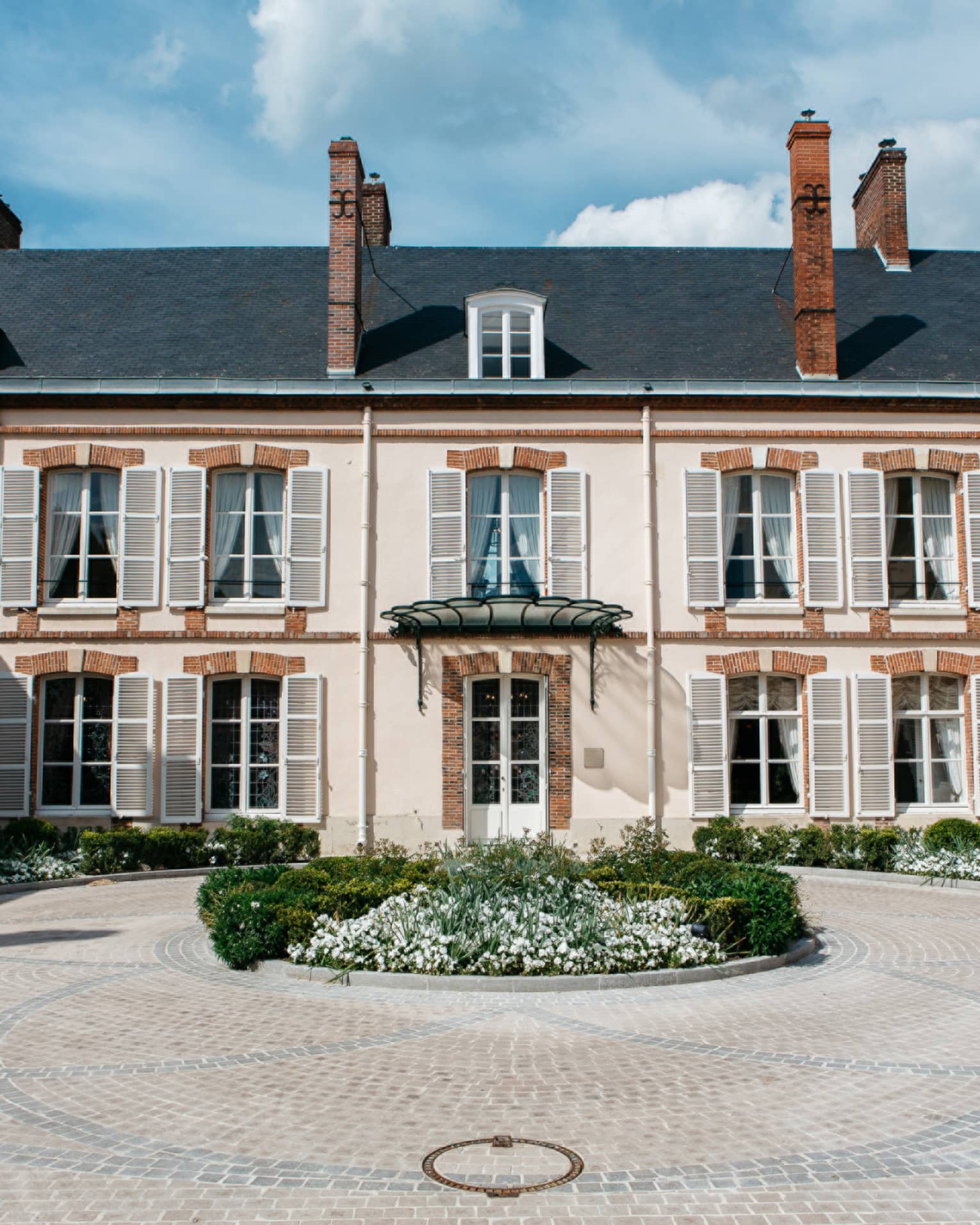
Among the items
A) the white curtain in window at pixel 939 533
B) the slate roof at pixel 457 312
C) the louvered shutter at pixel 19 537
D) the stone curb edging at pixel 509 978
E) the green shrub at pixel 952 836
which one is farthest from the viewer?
the slate roof at pixel 457 312

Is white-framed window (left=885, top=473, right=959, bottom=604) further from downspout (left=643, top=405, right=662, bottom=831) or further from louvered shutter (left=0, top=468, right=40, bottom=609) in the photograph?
louvered shutter (left=0, top=468, right=40, bottom=609)

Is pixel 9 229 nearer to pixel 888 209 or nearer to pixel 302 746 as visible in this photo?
pixel 302 746

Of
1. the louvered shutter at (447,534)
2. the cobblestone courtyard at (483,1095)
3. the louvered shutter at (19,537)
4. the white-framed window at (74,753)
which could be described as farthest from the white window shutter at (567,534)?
the cobblestone courtyard at (483,1095)

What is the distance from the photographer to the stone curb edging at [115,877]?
44.7 ft

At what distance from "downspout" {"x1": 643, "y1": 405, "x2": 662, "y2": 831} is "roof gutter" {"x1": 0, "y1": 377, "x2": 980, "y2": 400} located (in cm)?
80

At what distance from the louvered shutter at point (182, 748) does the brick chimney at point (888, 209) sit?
14.5 meters

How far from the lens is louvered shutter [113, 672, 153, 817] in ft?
52.7

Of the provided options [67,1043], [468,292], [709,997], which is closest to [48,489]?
[468,292]

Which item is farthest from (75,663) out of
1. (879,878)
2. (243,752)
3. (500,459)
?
(879,878)

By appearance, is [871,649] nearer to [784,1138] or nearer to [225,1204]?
[784,1138]

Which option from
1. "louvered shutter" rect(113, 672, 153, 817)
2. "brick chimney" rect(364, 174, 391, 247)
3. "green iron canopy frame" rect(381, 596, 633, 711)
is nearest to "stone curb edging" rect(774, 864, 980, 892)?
"green iron canopy frame" rect(381, 596, 633, 711)

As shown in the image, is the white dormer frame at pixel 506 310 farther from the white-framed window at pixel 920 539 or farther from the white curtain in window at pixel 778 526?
the white-framed window at pixel 920 539

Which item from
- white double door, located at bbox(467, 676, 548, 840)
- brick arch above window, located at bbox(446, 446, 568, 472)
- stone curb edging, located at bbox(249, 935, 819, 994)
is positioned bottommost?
stone curb edging, located at bbox(249, 935, 819, 994)

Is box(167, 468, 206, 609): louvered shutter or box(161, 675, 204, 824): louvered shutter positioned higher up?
box(167, 468, 206, 609): louvered shutter
